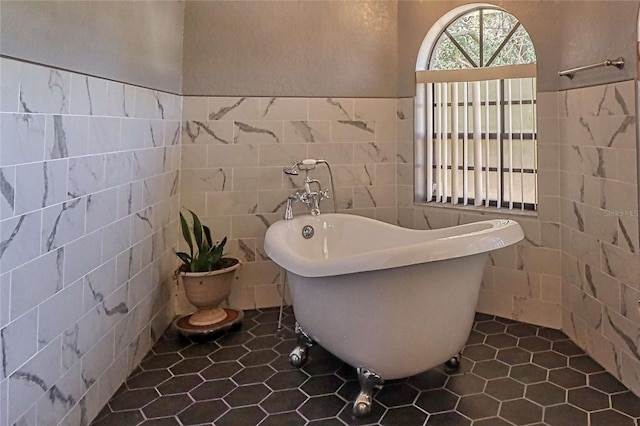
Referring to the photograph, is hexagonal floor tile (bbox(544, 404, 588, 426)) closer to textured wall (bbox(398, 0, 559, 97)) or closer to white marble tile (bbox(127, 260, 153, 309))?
textured wall (bbox(398, 0, 559, 97))

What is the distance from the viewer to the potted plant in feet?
8.80

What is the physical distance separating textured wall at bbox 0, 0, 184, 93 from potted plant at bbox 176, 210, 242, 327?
0.96m

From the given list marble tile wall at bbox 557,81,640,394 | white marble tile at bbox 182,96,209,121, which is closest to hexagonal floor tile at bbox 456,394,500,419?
marble tile wall at bbox 557,81,640,394

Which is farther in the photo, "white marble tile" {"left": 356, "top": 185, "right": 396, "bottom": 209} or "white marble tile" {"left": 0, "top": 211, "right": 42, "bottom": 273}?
"white marble tile" {"left": 356, "top": 185, "right": 396, "bottom": 209}

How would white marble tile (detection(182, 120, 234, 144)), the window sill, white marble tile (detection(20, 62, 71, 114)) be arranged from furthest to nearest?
white marble tile (detection(182, 120, 234, 144)) → the window sill → white marble tile (detection(20, 62, 71, 114))

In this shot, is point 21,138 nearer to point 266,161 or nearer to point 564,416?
point 266,161

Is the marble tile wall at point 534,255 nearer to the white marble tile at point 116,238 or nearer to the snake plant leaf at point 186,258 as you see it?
the snake plant leaf at point 186,258

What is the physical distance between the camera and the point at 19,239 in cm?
140

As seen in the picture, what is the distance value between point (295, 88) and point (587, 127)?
6.07ft

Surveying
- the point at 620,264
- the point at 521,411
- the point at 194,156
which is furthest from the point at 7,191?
the point at 620,264

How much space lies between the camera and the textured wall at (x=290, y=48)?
3.03 meters

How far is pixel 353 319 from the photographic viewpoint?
1.95 m

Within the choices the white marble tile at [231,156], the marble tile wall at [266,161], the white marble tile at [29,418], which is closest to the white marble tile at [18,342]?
the white marble tile at [29,418]

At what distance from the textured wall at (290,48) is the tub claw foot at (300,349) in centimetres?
168
